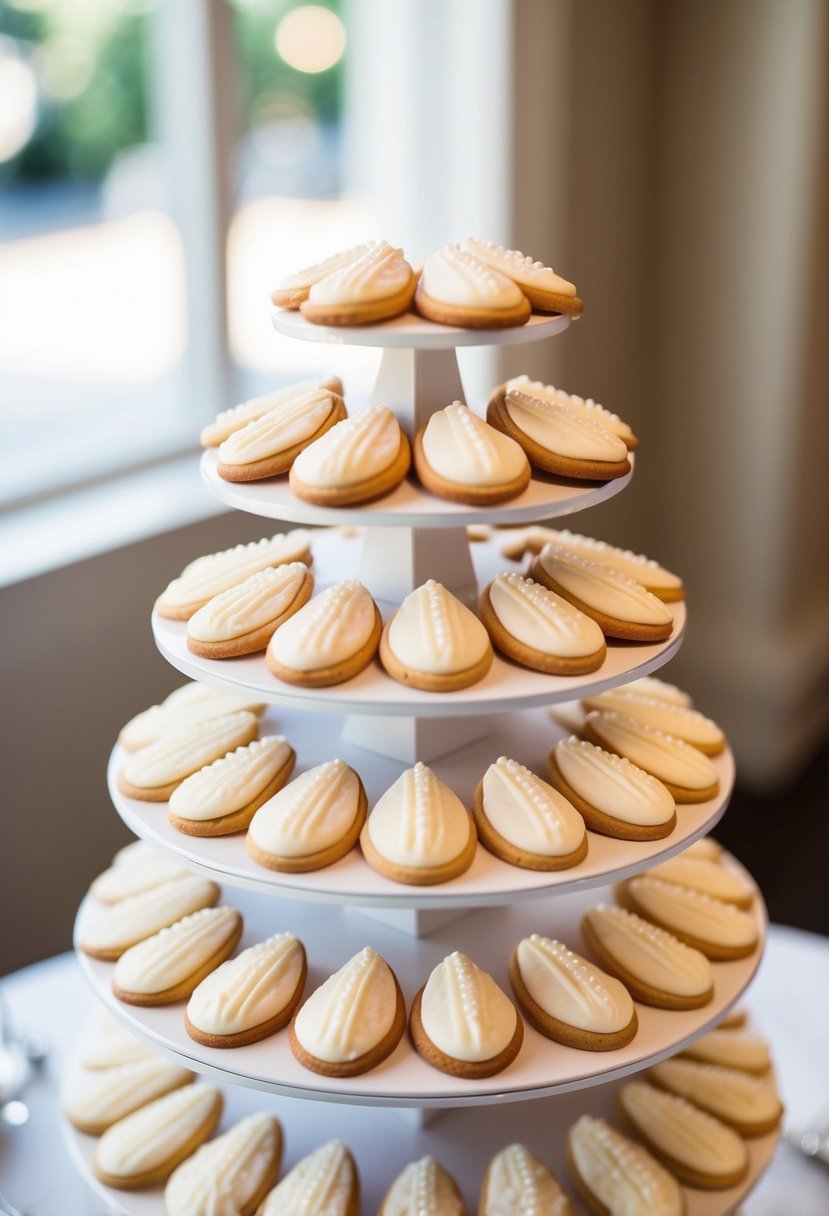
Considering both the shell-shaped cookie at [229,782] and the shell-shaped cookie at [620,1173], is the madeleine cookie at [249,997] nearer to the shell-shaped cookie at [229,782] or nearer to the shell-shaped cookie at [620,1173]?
the shell-shaped cookie at [229,782]


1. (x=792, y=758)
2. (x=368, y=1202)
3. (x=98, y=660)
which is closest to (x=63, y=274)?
(x=98, y=660)

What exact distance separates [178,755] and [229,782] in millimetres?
93

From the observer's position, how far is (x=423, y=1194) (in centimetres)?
102

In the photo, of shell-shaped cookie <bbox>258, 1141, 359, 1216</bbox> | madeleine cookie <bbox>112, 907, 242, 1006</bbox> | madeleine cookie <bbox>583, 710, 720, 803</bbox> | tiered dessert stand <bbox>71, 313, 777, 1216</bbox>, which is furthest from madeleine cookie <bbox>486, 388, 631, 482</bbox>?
shell-shaped cookie <bbox>258, 1141, 359, 1216</bbox>

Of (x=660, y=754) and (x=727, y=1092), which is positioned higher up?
(x=660, y=754)

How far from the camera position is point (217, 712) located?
46.6 inches

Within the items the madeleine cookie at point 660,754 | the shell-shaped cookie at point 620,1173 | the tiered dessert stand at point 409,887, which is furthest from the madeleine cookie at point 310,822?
the shell-shaped cookie at point 620,1173

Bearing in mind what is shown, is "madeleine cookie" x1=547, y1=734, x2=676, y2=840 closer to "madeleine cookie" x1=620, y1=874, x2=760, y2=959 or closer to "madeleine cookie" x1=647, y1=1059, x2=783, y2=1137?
"madeleine cookie" x1=620, y1=874, x2=760, y2=959

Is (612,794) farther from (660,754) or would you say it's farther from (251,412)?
(251,412)

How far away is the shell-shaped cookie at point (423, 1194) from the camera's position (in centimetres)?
101

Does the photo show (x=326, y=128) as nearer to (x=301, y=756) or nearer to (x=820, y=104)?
(x=820, y=104)

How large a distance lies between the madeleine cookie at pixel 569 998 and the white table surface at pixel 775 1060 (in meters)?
0.30

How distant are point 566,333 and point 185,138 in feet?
2.78

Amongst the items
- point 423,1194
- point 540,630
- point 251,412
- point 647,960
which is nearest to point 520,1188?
point 423,1194
